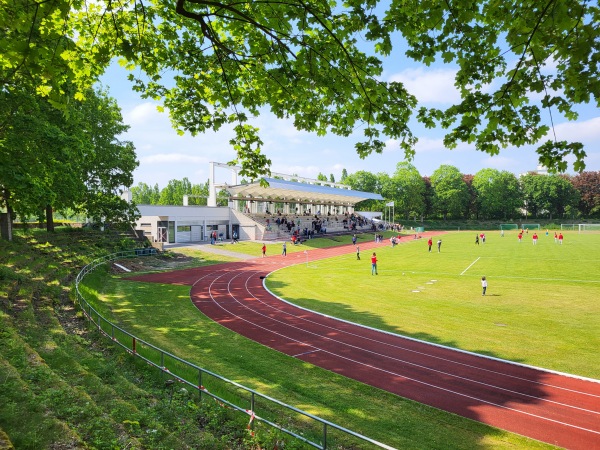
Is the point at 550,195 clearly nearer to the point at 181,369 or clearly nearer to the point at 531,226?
the point at 531,226

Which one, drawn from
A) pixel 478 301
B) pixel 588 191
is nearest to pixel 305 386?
pixel 478 301

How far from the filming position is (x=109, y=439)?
18.9ft

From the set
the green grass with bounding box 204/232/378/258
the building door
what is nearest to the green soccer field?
the green grass with bounding box 204/232/378/258

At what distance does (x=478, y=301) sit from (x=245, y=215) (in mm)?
39794

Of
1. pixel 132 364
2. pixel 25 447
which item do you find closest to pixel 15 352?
pixel 132 364

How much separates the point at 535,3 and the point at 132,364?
1236 cm

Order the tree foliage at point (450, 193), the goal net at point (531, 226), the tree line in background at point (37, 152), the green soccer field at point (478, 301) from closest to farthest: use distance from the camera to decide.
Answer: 1. the green soccer field at point (478, 301)
2. the tree line in background at point (37, 152)
3. the goal net at point (531, 226)
4. the tree foliage at point (450, 193)

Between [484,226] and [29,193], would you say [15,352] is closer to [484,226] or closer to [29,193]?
[29,193]

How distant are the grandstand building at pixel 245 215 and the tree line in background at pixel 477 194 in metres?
40.7

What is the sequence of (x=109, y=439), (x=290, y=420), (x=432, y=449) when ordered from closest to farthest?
(x=109, y=439), (x=432, y=449), (x=290, y=420)

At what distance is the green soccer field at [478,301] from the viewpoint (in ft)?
47.6

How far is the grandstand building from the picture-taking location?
4728 centimetres

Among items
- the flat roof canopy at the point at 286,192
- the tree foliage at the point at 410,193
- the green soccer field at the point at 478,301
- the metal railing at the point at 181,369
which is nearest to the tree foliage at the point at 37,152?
the metal railing at the point at 181,369

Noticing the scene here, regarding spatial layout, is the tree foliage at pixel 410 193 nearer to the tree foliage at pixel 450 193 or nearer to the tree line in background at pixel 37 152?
the tree foliage at pixel 450 193
